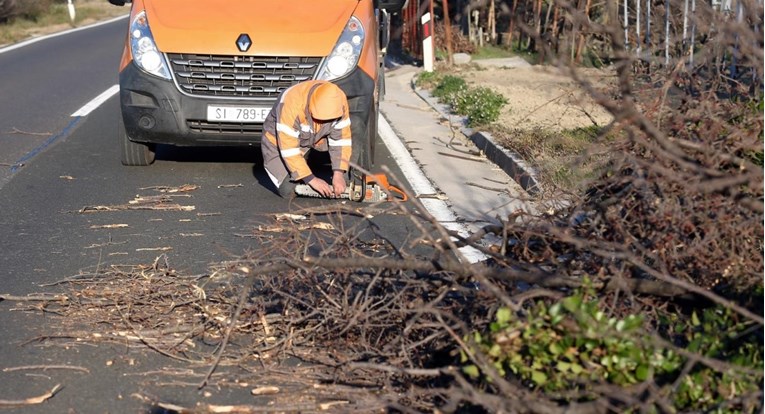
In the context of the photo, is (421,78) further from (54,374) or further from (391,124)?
(54,374)

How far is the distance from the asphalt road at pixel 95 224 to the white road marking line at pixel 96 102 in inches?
5.5

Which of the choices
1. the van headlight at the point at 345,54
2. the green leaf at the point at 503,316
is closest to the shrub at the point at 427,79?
the van headlight at the point at 345,54

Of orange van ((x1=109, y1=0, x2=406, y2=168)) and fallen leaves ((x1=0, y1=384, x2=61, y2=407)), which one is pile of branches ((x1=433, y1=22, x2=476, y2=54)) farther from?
fallen leaves ((x1=0, y1=384, x2=61, y2=407))

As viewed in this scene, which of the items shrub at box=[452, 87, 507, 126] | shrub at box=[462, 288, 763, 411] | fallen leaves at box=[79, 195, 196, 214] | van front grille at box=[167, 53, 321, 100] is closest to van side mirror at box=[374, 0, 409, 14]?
van front grille at box=[167, 53, 321, 100]

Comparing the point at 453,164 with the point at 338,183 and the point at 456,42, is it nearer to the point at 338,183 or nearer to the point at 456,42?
the point at 338,183

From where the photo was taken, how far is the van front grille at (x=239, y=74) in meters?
8.89

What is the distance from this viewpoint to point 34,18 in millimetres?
35438

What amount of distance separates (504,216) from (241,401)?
3704 mm

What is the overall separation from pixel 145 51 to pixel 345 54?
1671 millimetres

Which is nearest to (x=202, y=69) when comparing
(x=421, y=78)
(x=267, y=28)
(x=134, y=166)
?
(x=267, y=28)

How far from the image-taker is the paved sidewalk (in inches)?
321

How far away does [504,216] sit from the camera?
786 cm

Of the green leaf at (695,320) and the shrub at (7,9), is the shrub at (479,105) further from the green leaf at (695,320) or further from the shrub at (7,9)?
the shrub at (7,9)

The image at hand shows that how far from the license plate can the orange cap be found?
1139 millimetres
